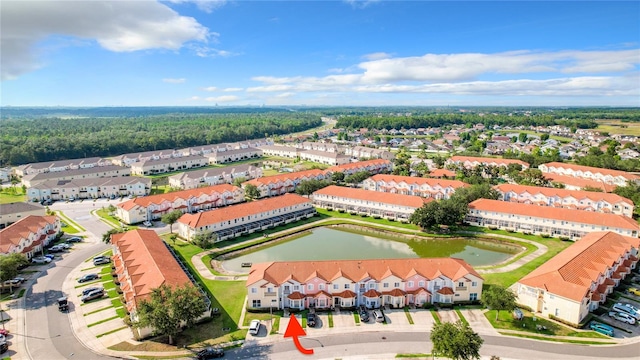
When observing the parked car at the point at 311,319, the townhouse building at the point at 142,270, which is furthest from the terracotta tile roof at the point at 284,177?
the parked car at the point at 311,319

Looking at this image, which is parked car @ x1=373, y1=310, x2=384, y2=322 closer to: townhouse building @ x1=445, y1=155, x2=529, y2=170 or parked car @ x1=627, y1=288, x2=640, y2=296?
parked car @ x1=627, y1=288, x2=640, y2=296

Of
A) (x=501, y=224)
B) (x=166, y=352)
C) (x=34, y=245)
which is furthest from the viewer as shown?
(x=501, y=224)

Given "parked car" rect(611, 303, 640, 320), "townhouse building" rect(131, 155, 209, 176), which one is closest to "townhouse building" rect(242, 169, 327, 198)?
"townhouse building" rect(131, 155, 209, 176)

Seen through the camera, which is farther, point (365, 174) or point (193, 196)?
point (365, 174)

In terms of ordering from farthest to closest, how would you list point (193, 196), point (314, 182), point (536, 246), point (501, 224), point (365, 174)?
point (365, 174) < point (314, 182) < point (193, 196) < point (501, 224) < point (536, 246)

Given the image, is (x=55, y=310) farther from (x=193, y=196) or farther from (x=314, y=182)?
(x=314, y=182)

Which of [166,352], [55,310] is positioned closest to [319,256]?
[166,352]
